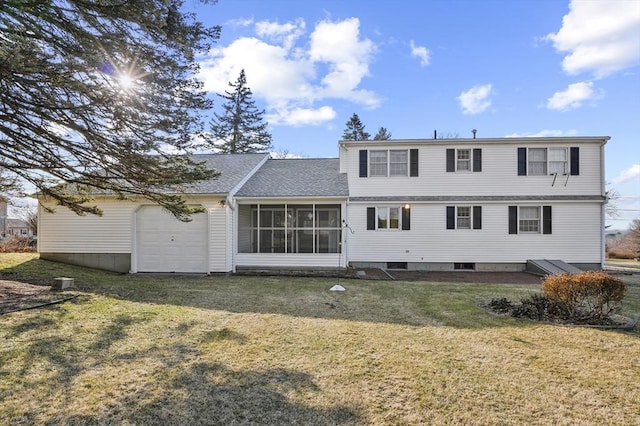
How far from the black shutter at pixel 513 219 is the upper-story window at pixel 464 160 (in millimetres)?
2128

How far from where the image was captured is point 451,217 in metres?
14.8

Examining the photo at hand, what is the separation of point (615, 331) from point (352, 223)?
9.80 metres

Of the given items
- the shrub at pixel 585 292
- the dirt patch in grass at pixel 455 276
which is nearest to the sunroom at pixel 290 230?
the dirt patch in grass at pixel 455 276

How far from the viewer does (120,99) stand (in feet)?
20.8

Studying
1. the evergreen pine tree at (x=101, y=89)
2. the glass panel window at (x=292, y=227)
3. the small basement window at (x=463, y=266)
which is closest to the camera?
the evergreen pine tree at (x=101, y=89)

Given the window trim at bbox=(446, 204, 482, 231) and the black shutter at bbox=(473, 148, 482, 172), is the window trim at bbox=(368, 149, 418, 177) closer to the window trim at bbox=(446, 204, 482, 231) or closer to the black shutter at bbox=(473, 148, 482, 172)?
the window trim at bbox=(446, 204, 482, 231)

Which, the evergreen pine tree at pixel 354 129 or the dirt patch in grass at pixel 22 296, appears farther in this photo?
the evergreen pine tree at pixel 354 129

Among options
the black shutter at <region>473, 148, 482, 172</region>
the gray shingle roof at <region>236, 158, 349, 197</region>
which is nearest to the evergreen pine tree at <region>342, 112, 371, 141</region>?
the gray shingle roof at <region>236, 158, 349, 197</region>

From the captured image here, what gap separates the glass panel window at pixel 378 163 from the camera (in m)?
15.1

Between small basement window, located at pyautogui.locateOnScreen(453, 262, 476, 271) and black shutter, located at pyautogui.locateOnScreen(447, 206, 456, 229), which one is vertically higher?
black shutter, located at pyautogui.locateOnScreen(447, 206, 456, 229)

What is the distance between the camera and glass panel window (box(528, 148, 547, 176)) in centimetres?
1462

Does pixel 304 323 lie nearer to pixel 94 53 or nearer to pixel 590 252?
pixel 94 53

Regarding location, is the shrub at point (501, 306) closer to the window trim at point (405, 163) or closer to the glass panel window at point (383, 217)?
the glass panel window at point (383, 217)

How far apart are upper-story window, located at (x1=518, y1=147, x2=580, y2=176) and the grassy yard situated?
31.7 ft
